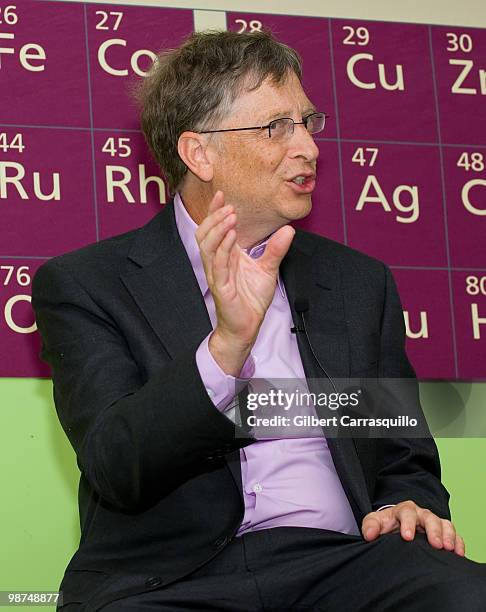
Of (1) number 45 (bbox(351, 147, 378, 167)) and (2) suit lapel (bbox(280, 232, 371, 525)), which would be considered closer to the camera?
(2) suit lapel (bbox(280, 232, 371, 525))

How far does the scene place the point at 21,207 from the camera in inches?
122

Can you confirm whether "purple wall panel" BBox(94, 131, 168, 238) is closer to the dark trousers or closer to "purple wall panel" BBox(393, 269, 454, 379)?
"purple wall panel" BBox(393, 269, 454, 379)

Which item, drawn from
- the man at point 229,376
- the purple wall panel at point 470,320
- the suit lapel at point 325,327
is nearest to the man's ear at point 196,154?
the man at point 229,376

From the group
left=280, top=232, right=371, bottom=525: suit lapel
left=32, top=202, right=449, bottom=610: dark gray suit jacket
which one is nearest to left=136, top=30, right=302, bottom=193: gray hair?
left=32, top=202, right=449, bottom=610: dark gray suit jacket

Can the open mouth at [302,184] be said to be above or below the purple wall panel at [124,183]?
below

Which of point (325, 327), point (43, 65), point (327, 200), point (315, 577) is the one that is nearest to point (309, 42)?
point (327, 200)

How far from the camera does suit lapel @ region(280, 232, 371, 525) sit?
2.28 m

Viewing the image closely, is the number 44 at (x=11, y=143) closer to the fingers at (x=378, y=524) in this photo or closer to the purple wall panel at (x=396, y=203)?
the purple wall panel at (x=396, y=203)

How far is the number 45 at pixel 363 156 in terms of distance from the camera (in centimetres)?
341

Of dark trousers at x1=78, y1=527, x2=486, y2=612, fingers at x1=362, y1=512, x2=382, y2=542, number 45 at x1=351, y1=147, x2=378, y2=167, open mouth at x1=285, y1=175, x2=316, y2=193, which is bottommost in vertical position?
dark trousers at x1=78, y1=527, x2=486, y2=612

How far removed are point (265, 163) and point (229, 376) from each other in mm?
771

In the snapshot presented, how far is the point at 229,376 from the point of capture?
195cm

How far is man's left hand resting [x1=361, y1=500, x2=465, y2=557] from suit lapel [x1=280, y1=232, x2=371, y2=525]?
0.09m

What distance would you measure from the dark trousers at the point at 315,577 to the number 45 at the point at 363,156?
59.3 inches
